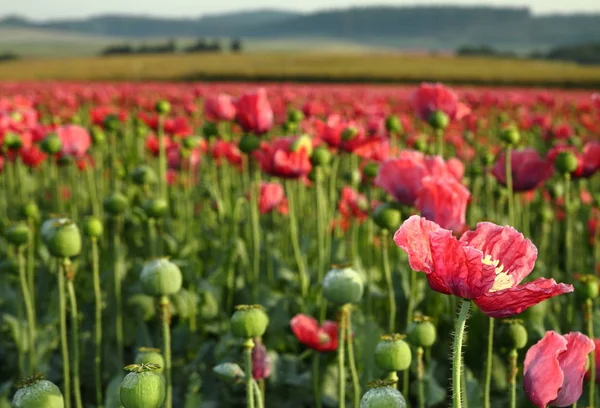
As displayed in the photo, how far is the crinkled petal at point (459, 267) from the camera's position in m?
1.05

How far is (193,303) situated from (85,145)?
1289 mm

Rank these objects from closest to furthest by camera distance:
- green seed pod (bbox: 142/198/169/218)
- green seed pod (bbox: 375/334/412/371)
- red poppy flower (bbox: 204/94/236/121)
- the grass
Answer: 1. green seed pod (bbox: 375/334/412/371)
2. green seed pod (bbox: 142/198/169/218)
3. red poppy flower (bbox: 204/94/236/121)
4. the grass

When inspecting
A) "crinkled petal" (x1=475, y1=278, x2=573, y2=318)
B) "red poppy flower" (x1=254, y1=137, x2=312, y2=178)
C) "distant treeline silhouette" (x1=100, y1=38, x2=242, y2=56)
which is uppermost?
"crinkled petal" (x1=475, y1=278, x2=573, y2=318)

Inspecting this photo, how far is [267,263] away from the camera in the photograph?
323 centimetres

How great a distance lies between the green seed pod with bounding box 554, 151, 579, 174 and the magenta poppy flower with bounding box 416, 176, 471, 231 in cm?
92

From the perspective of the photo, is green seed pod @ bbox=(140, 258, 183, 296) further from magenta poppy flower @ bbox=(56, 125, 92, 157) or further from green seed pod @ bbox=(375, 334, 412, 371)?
magenta poppy flower @ bbox=(56, 125, 92, 157)

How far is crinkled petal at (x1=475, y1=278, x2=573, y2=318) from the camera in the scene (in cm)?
101

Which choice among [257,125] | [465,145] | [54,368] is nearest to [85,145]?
[257,125]

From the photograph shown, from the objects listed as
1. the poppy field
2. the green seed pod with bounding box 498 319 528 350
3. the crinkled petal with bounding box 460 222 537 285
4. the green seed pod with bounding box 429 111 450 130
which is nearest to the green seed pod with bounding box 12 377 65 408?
the poppy field

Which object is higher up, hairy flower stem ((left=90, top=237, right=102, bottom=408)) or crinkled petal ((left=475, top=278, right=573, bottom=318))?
crinkled petal ((left=475, top=278, right=573, bottom=318))

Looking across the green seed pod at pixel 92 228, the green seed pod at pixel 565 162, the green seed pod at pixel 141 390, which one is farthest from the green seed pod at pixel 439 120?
the green seed pod at pixel 141 390

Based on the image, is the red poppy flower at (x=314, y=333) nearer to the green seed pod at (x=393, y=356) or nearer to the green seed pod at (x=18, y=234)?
the green seed pod at (x=393, y=356)

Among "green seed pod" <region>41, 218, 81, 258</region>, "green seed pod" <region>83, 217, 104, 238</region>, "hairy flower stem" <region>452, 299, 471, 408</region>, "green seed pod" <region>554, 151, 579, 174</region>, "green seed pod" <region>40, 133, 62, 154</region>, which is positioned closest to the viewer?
"hairy flower stem" <region>452, 299, 471, 408</region>

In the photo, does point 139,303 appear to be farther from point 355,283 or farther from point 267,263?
point 355,283
